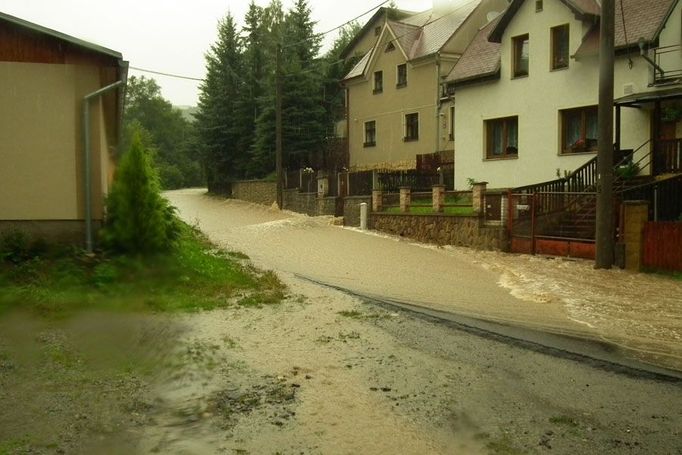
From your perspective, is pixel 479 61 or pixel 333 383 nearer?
pixel 333 383

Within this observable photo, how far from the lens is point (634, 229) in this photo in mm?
14773

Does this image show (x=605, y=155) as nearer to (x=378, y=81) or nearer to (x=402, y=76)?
(x=402, y=76)

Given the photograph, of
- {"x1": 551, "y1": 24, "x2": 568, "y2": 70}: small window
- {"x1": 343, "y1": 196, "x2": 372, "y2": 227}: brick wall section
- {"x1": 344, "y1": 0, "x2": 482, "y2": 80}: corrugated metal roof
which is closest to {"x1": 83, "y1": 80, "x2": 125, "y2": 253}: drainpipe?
{"x1": 343, "y1": 196, "x2": 372, "y2": 227}: brick wall section

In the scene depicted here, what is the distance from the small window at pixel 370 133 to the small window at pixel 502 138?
12456 mm

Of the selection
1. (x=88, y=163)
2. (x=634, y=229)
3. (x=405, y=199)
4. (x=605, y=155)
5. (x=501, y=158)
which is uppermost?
(x=501, y=158)

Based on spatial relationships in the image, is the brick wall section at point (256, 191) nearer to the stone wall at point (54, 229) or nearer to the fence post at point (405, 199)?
the fence post at point (405, 199)

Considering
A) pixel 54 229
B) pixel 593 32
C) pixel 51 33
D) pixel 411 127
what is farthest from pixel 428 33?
pixel 54 229

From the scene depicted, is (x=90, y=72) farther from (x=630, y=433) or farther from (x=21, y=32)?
(x=630, y=433)

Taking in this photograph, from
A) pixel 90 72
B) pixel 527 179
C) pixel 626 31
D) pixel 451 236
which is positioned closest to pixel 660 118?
pixel 626 31

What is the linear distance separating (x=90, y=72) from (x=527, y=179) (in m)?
16.8

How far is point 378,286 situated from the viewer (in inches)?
496

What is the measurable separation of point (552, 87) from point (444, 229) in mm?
7027

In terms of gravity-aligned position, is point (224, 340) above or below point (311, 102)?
below

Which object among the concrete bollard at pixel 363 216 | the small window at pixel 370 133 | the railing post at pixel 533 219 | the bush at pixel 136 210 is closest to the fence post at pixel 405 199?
the concrete bollard at pixel 363 216
